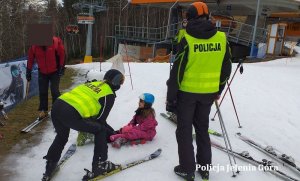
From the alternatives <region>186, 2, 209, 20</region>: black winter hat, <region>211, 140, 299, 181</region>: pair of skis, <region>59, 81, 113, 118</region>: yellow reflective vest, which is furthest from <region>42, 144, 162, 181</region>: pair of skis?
<region>186, 2, 209, 20</region>: black winter hat

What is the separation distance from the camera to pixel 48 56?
245 inches

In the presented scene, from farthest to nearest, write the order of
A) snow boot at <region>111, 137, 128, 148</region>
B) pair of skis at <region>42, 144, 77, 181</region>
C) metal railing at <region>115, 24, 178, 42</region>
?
metal railing at <region>115, 24, 178, 42</region>, snow boot at <region>111, 137, 128, 148</region>, pair of skis at <region>42, 144, 77, 181</region>

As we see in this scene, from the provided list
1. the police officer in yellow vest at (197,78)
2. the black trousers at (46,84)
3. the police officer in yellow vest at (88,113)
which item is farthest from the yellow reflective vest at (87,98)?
the black trousers at (46,84)

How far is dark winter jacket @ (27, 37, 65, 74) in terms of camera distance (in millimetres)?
6234

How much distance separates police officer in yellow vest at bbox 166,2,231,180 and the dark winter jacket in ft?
10.4

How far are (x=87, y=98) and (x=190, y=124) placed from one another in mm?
1160

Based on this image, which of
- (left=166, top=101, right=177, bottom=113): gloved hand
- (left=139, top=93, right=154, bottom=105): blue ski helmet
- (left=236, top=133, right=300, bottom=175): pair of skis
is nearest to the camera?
(left=166, top=101, right=177, bottom=113): gloved hand

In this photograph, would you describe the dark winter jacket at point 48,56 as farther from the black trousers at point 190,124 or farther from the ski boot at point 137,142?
the black trousers at point 190,124

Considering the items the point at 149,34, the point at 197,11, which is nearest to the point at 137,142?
the point at 197,11

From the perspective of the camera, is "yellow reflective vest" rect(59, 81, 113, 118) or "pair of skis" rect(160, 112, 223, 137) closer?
"yellow reflective vest" rect(59, 81, 113, 118)

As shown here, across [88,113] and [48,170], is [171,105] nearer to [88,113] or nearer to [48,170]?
[88,113]

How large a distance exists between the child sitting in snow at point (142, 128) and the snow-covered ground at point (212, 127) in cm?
12

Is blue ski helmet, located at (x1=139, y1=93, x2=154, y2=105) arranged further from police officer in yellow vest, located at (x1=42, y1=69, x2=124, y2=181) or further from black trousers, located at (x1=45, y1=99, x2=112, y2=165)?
black trousers, located at (x1=45, y1=99, x2=112, y2=165)

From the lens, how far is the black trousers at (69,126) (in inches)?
147
